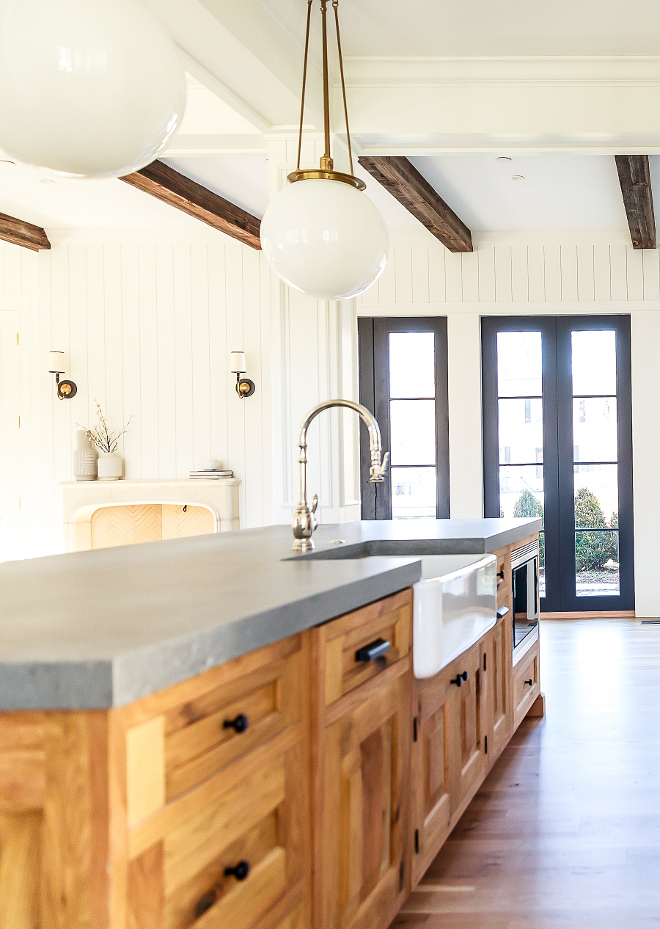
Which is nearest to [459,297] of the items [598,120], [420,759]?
[598,120]

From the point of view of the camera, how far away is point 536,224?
5.93m

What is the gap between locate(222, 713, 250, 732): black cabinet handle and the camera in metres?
1.11

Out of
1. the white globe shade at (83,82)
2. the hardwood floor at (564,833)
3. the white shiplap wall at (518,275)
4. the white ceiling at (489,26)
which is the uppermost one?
the white ceiling at (489,26)

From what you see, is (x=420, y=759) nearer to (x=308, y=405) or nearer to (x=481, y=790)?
(x=481, y=790)

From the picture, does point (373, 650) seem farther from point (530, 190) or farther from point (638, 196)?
point (530, 190)

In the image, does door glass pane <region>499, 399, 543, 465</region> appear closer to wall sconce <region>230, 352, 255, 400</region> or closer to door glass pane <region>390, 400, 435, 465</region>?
door glass pane <region>390, 400, 435, 465</region>

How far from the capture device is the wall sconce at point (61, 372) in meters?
5.82

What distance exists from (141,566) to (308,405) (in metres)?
1.99

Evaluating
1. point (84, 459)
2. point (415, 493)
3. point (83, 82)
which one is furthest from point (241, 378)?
point (83, 82)

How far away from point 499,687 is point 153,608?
191cm

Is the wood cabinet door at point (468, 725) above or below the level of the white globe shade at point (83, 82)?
below

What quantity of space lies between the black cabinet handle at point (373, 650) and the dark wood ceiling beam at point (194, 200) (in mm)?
3190

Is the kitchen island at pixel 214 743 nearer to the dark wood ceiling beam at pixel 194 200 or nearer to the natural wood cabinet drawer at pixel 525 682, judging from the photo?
the natural wood cabinet drawer at pixel 525 682

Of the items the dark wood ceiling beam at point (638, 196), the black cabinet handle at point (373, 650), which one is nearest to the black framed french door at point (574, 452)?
the dark wood ceiling beam at point (638, 196)
